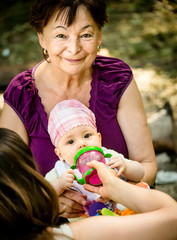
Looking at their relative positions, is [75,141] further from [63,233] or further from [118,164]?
[63,233]

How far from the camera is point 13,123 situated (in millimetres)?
2756

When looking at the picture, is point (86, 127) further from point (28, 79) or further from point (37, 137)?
point (28, 79)

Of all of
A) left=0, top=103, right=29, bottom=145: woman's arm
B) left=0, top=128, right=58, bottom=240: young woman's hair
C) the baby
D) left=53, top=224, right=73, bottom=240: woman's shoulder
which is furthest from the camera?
left=0, top=103, right=29, bottom=145: woman's arm

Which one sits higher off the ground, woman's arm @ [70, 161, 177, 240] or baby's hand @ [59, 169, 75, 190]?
woman's arm @ [70, 161, 177, 240]

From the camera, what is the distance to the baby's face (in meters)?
2.33

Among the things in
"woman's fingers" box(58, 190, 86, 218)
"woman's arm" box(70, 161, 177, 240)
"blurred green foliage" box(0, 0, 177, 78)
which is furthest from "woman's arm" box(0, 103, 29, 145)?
"blurred green foliage" box(0, 0, 177, 78)

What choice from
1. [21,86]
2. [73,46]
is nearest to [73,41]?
[73,46]

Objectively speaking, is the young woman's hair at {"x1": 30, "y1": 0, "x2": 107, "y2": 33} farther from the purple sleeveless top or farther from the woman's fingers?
the woman's fingers

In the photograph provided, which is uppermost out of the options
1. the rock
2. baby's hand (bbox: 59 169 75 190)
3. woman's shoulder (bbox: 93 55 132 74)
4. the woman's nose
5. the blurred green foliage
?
the woman's nose

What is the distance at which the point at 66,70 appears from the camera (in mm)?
2695

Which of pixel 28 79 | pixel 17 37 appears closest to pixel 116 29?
pixel 17 37

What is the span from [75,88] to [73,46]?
0.45 metres

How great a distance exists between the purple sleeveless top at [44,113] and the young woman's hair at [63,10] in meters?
0.49

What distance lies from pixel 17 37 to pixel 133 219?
309 inches
